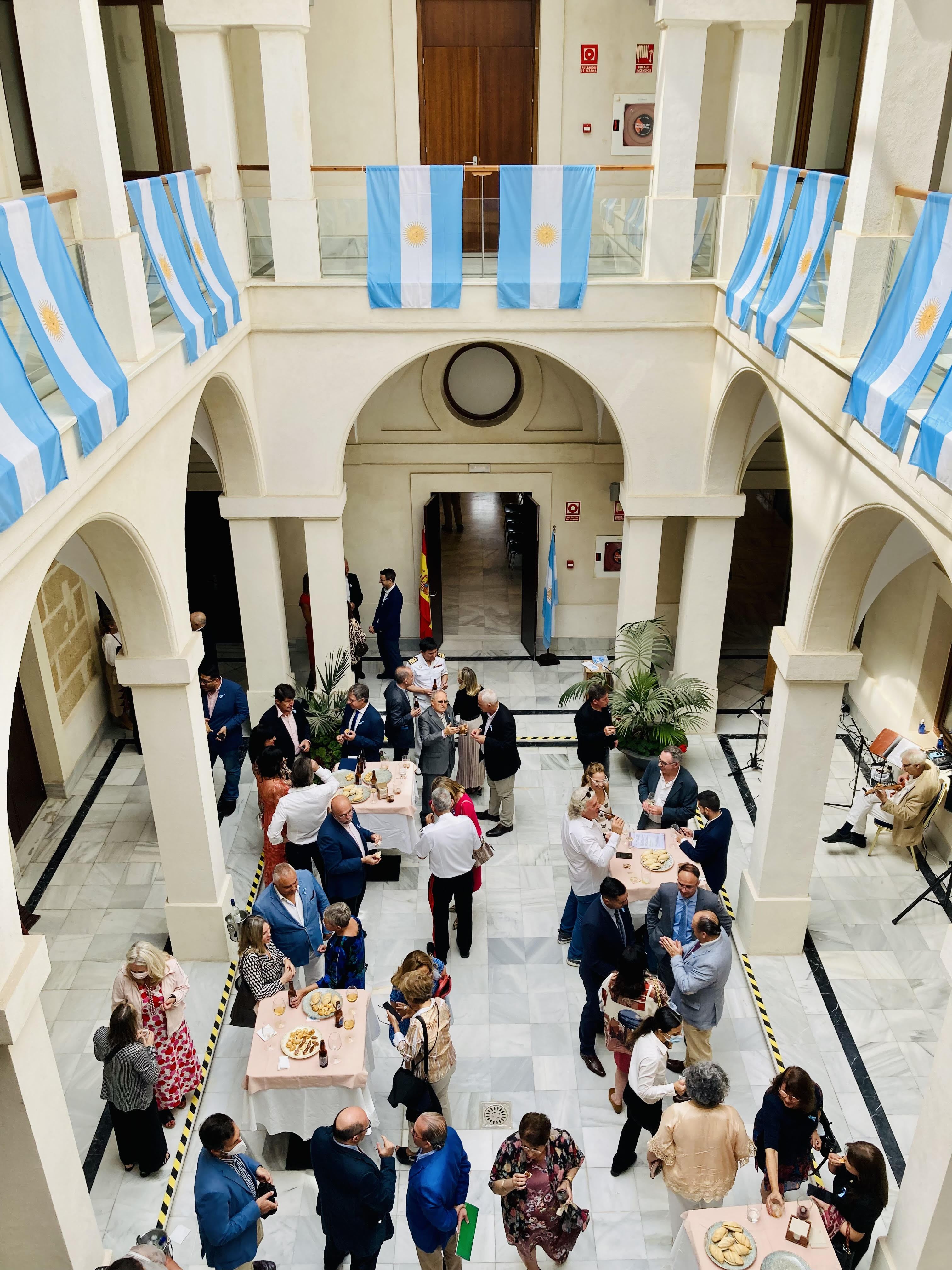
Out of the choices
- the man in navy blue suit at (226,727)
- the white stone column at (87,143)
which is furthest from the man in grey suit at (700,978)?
the white stone column at (87,143)

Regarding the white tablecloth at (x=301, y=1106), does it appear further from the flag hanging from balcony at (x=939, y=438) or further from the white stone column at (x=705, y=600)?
the white stone column at (x=705, y=600)

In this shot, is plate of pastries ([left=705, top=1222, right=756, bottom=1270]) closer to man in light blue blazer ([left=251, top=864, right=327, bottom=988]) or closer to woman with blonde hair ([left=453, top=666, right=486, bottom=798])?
man in light blue blazer ([left=251, top=864, right=327, bottom=988])

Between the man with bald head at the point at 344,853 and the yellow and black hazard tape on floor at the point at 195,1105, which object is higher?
the man with bald head at the point at 344,853

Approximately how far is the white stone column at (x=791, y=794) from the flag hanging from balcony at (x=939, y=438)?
2707 millimetres

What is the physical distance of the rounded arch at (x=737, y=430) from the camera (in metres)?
10.9

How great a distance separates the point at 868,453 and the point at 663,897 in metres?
3.33

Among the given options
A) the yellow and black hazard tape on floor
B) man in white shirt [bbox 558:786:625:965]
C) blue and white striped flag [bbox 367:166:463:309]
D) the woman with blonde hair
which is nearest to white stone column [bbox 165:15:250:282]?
blue and white striped flag [bbox 367:166:463:309]

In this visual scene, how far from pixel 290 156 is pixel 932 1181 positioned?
10.1 metres

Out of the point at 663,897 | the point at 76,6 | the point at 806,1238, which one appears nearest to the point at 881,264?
the point at 663,897

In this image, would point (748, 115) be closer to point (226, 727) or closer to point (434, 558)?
point (434, 558)

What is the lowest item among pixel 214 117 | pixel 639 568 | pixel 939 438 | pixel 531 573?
pixel 531 573

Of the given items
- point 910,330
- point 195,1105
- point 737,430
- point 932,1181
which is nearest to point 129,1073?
point 195,1105

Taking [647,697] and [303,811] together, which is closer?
[303,811]

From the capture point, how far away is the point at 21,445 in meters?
4.98
